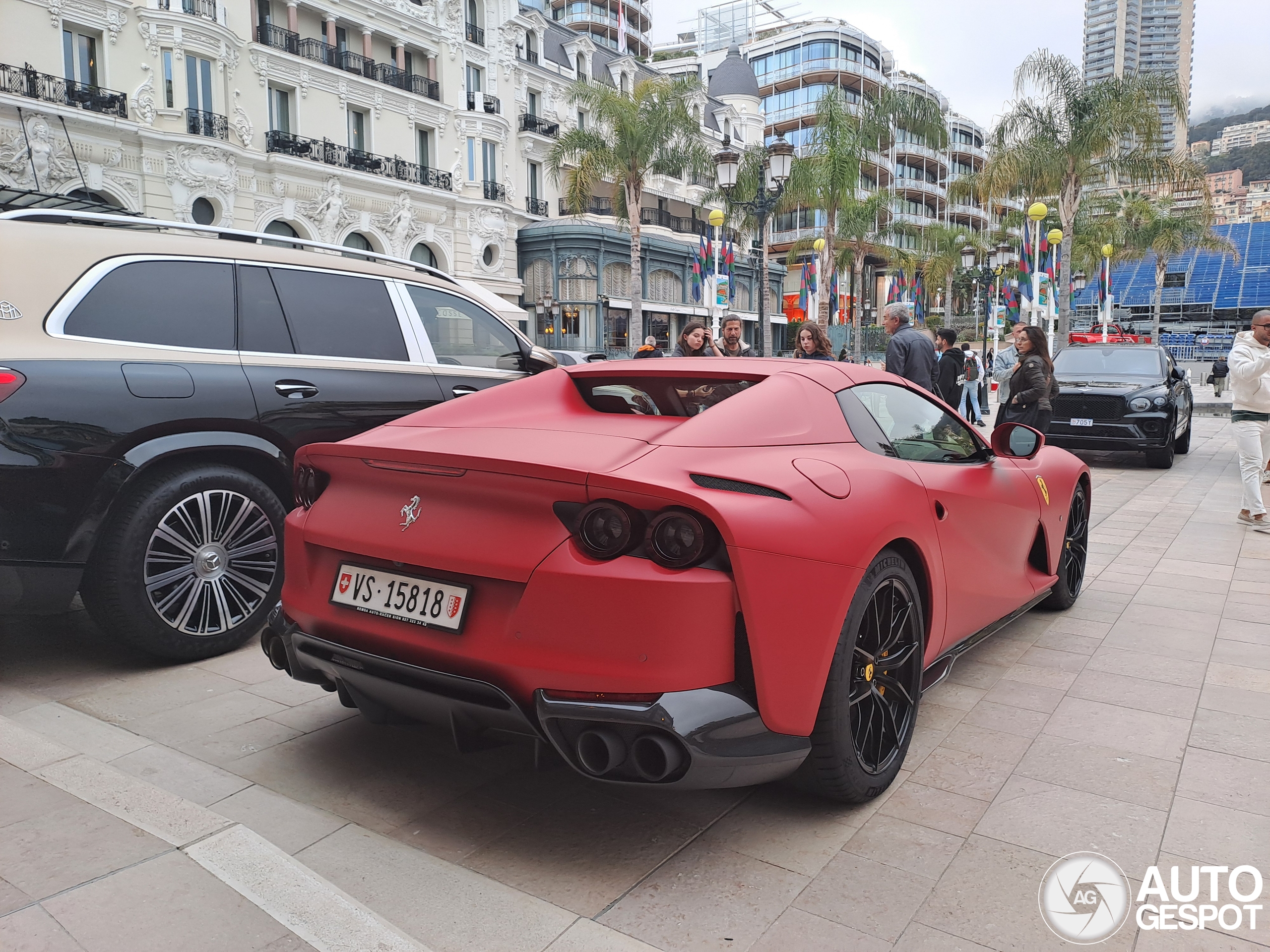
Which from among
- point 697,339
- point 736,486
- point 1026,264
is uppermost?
point 1026,264

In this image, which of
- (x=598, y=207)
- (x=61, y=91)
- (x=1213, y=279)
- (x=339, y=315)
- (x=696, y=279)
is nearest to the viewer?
(x=339, y=315)

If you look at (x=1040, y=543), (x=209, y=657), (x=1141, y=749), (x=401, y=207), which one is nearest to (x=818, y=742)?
(x=1141, y=749)

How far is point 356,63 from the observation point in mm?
32469

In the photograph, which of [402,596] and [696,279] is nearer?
[402,596]

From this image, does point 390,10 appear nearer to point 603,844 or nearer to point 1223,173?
point 603,844

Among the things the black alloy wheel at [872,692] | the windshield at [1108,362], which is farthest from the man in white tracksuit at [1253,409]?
the black alloy wheel at [872,692]

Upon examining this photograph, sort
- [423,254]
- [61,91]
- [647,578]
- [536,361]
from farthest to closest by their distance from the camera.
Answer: [423,254] < [61,91] < [536,361] < [647,578]

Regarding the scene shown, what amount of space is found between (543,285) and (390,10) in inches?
469

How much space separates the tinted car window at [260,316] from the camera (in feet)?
14.8

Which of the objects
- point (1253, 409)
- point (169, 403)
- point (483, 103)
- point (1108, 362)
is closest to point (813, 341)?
point (1253, 409)

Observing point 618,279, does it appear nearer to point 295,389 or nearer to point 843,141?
point 843,141

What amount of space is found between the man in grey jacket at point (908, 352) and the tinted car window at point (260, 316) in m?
5.75

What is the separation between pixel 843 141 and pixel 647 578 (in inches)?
1251

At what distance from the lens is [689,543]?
93.7 inches
